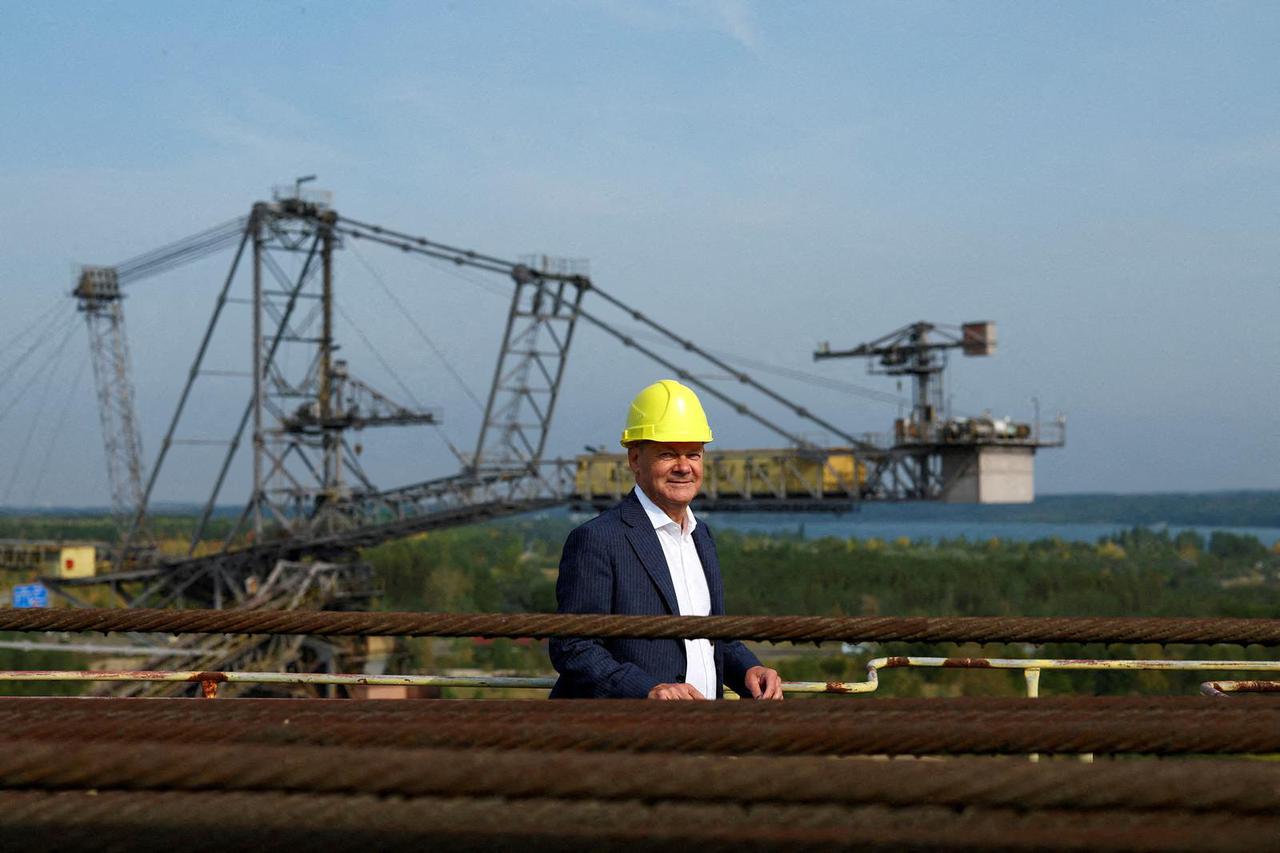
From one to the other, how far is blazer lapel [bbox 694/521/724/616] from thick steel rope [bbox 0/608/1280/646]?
101 cm

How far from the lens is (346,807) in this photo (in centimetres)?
186

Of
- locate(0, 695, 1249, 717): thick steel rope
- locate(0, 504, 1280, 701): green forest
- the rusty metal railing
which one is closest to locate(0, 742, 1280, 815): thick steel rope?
locate(0, 695, 1249, 717): thick steel rope

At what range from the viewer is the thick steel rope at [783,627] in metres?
3.25

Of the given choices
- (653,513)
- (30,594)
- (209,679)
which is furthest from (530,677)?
(30,594)

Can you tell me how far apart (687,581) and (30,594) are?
41865mm

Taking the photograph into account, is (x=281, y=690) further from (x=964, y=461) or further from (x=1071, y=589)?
(x=1071, y=589)

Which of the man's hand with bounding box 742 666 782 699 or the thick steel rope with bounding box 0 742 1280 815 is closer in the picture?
the thick steel rope with bounding box 0 742 1280 815

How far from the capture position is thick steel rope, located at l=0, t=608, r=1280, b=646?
10.6ft

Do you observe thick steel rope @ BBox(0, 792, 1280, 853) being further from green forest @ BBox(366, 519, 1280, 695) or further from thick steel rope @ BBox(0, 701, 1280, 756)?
green forest @ BBox(366, 519, 1280, 695)

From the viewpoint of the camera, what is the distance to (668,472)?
433 centimetres

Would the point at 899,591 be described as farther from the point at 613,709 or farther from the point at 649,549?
the point at 613,709

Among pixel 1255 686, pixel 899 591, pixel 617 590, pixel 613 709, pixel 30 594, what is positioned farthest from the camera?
pixel 899 591

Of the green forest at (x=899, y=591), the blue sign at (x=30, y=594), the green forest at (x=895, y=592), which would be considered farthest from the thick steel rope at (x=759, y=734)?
the green forest at (x=899, y=591)

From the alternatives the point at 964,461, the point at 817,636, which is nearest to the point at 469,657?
the point at 964,461
